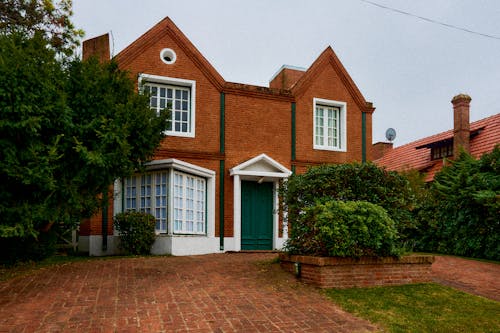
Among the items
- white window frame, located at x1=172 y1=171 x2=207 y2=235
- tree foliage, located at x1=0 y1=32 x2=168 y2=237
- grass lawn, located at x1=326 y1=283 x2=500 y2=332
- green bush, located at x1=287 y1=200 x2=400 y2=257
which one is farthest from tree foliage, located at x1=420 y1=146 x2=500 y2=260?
tree foliage, located at x1=0 y1=32 x2=168 y2=237

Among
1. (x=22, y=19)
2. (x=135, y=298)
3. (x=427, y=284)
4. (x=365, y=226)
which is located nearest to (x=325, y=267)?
(x=365, y=226)

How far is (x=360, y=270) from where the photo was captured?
8000mm

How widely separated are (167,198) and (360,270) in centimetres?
660

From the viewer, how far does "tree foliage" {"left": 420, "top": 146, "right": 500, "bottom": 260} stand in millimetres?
12646

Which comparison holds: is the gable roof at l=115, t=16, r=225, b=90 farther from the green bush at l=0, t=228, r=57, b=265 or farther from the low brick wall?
the low brick wall

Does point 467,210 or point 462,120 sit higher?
point 462,120

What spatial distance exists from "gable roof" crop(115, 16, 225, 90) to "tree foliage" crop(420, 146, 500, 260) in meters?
8.24

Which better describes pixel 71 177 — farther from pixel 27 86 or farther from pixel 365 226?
pixel 365 226

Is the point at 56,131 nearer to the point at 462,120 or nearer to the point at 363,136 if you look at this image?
the point at 363,136

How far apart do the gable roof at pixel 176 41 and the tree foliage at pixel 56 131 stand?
4.65 m

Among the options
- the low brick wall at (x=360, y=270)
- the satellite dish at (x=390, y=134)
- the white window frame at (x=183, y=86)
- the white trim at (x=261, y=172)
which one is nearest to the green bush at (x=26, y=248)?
the white window frame at (x=183, y=86)

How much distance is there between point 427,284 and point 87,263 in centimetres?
720

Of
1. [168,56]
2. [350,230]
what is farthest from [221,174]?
[350,230]

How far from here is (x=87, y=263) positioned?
9789 millimetres
